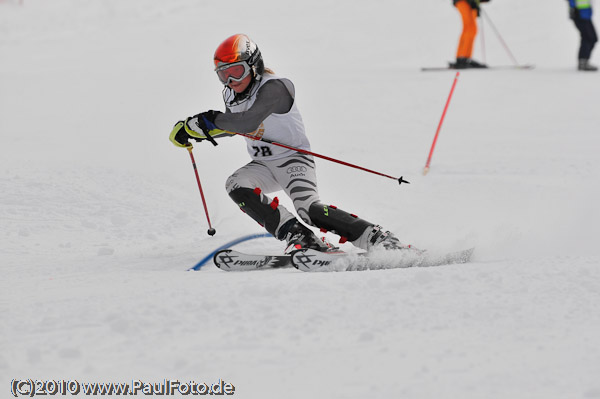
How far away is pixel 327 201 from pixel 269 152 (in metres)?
2.11

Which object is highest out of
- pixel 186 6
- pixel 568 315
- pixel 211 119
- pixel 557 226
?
pixel 186 6

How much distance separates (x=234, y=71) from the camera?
424cm

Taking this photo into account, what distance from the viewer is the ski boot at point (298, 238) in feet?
13.3

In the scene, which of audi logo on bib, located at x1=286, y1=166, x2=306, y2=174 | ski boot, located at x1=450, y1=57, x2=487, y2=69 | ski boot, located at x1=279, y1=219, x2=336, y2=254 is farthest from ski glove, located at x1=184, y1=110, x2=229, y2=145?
ski boot, located at x1=450, y1=57, x2=487, y2=69

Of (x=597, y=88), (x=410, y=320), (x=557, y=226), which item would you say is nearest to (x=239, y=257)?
(x=410, y=320)

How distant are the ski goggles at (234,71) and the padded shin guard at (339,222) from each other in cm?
98

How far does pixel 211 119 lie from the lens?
419cm

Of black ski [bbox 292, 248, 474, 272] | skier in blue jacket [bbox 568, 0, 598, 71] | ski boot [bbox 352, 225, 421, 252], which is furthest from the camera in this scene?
skier in blue jacket [bbox 568, 0, 598, 71]

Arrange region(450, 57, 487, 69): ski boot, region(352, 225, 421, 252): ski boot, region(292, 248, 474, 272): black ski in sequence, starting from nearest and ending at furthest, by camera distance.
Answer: region(292, 248, 474, 272): black ski
region(352, 225, 421, 252): ski boot
region(450, 57, 487, 69): ski boot

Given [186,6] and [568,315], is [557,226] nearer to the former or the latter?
[568,315]

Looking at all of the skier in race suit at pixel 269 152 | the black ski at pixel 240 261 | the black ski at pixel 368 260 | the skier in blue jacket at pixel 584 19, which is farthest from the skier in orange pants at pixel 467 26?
the black ski at pixel 240 261

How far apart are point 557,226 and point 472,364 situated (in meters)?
2.74

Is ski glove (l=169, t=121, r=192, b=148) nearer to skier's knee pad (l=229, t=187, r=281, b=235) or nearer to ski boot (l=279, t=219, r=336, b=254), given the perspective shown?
skier's knee pad (l=229, t=187, r=281, b=235)

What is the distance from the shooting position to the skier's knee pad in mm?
4172
